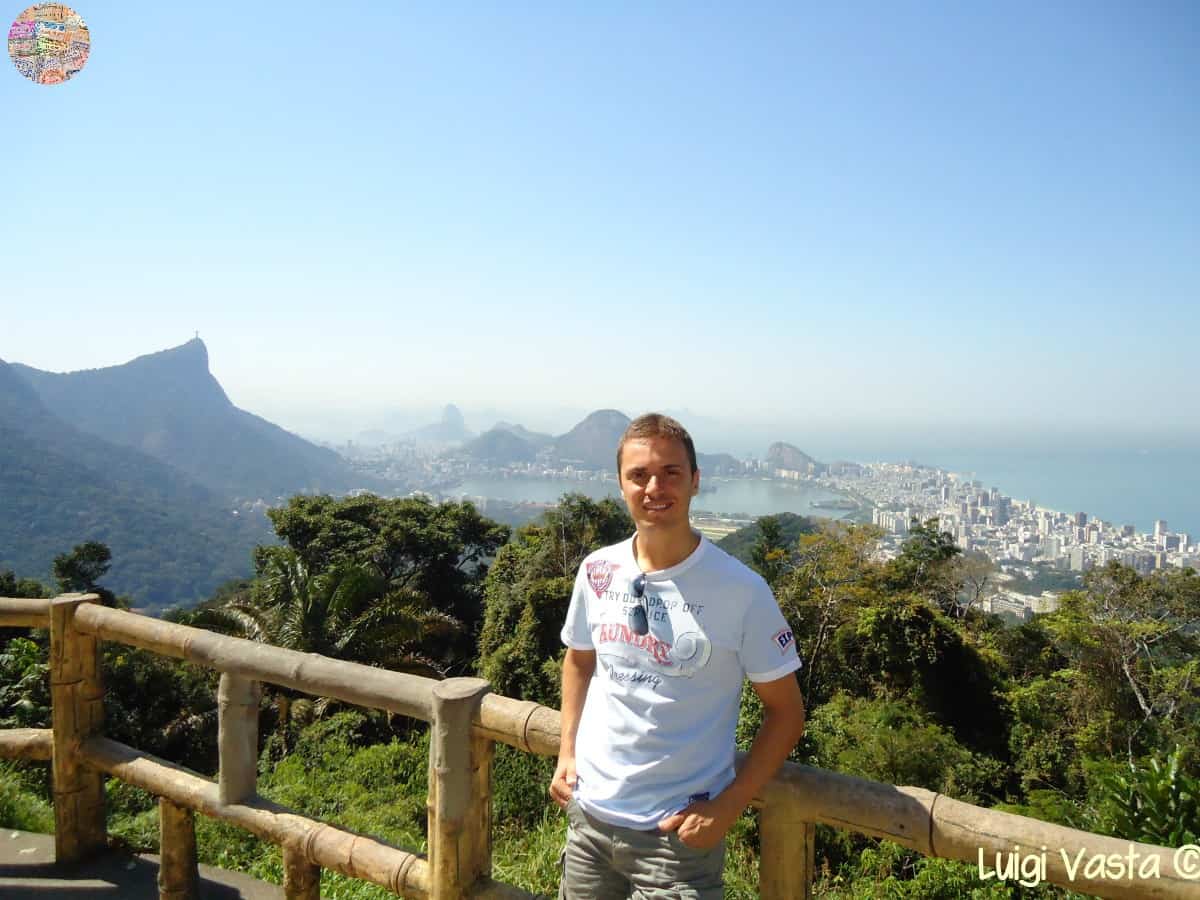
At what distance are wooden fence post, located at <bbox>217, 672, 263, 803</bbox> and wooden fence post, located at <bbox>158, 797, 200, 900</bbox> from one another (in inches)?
10.4

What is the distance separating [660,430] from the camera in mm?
1691

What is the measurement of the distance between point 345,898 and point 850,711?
14150 millimetres

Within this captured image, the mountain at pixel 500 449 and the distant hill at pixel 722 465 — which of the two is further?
the mountain at pixel 500 449

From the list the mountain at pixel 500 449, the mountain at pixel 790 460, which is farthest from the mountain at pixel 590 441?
the mountain at pixel 790 460

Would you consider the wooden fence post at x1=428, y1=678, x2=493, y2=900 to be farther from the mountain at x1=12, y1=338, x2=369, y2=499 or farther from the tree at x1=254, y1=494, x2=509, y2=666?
the mountain at x1=12, y1=338, x2=369, y2=499

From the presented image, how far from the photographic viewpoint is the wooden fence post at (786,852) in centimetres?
169

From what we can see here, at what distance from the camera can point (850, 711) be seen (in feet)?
49.8

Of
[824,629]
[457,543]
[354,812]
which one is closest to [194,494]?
[457,543]

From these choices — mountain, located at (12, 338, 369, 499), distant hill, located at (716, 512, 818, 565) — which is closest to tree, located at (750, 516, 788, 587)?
distant hill, located at (716, 512, 818, 565)

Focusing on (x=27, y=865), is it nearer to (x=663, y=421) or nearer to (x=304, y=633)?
(x=663, y=421)

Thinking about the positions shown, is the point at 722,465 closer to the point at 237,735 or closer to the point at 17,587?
the point at 17,587

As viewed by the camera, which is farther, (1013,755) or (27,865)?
(1013,755)

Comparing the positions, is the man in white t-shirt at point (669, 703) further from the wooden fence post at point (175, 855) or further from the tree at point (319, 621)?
the tree at point (319, 621)

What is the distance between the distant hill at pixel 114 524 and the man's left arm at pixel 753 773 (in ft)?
254
